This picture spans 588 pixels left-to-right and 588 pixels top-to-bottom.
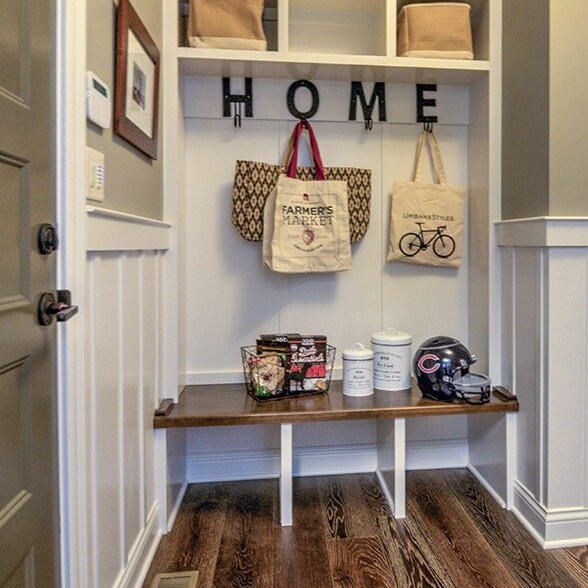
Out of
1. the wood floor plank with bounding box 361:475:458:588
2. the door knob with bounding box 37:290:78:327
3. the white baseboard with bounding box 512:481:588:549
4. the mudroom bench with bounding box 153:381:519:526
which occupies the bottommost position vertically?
the wood floor plank with bounding box 361:475:458:588

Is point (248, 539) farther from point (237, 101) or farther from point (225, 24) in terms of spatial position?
point (225, 24)

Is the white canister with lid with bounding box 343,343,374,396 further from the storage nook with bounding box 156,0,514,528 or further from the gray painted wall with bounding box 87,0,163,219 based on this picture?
the gray painted wall with bounding box 87,0,163,219

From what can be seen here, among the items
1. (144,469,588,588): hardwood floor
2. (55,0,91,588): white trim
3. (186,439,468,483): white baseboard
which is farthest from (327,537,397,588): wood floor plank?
(55,0,91,588): white trim

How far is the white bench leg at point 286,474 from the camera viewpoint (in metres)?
1.83

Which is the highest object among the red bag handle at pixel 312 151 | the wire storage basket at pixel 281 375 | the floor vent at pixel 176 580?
the red bag handle at pixel 312 151

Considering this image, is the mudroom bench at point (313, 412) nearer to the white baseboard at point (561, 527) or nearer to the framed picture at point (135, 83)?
the white baseboard at point (561, 527)

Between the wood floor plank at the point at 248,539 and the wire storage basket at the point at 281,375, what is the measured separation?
46 centimetres

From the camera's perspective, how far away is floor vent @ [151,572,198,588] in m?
1.51

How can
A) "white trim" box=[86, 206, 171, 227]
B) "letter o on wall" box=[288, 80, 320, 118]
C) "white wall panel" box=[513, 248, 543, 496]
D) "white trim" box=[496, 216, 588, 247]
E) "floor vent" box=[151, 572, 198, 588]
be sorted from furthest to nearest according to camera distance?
"letter o on wall" box=[288, 80, 320, 118] < "white wall panel" box=[513, 248, 543, 496] < "white trim" box=[496, 216, 588, 247] < "floor vent" box=[151, 572, 198, 588] < "white trim" box=[86, 206, 171, 227]

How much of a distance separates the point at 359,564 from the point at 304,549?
0.66 ft

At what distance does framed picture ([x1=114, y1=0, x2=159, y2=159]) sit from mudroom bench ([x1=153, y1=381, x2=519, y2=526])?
94cm

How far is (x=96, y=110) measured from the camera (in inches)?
45.4

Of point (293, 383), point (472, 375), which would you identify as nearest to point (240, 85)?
point (293, 383)

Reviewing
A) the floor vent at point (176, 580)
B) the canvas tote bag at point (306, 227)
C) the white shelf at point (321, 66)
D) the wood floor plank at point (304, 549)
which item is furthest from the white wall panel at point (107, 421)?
the white shelf at point (321, 66)
